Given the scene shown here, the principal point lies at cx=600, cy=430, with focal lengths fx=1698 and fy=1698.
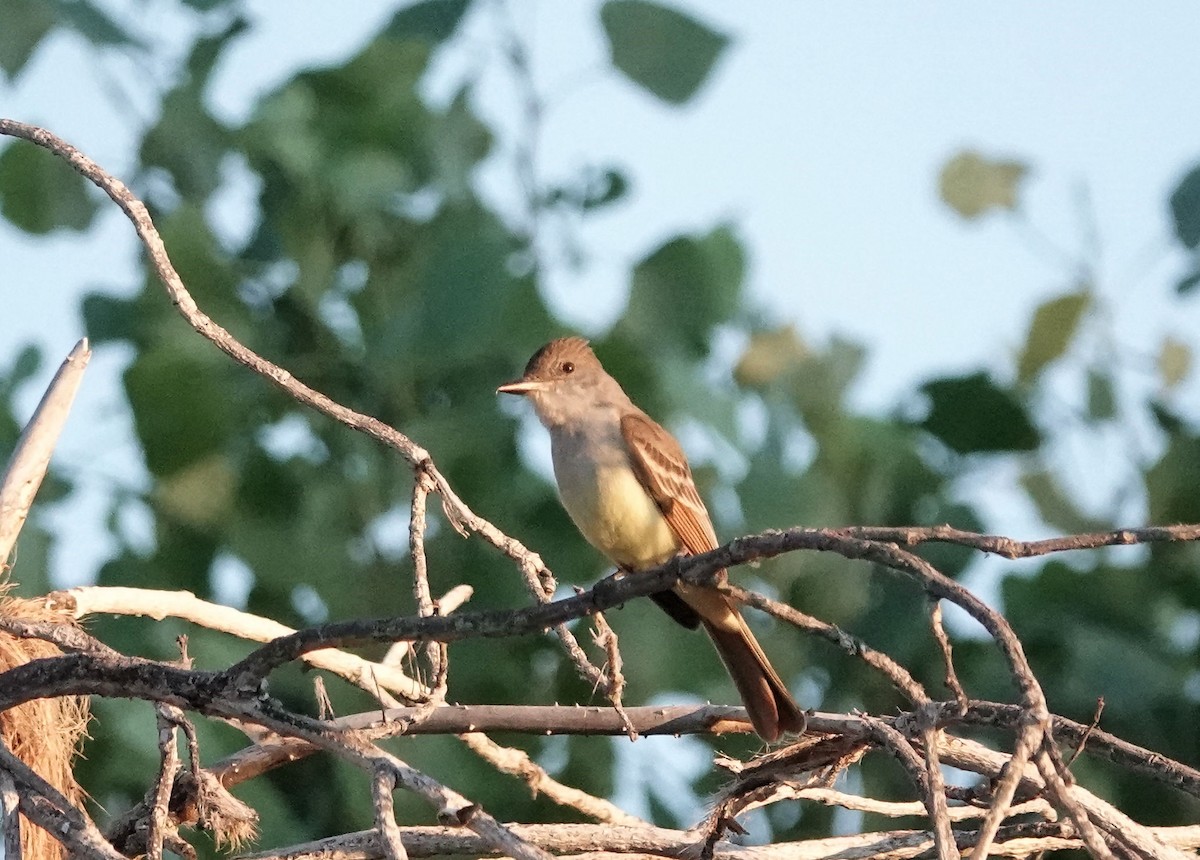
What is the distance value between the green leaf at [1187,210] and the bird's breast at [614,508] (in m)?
2.66

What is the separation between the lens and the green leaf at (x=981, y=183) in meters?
6.77

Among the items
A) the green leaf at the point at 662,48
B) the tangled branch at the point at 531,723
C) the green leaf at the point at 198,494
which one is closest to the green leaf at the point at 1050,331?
the green leaf at the point at 662,48

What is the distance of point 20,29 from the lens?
7.08 meters

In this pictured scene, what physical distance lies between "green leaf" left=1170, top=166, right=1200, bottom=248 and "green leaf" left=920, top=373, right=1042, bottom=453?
0.96 metres

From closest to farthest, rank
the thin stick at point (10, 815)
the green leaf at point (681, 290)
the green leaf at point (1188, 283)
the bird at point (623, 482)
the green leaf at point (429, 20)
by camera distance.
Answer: the thin stick at point (10, 815) < the bird at point (623, 482) < the green leaf at point (1188, 283) < the green leaf at point (681, 290) < the green leaf at point (429, 20)

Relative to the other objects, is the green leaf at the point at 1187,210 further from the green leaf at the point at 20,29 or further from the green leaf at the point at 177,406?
the green leaf at the point at 20,29

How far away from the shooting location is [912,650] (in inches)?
261

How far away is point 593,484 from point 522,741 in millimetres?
2017

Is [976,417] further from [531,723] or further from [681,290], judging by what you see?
[531,723]

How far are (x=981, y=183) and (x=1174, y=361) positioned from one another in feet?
3.40

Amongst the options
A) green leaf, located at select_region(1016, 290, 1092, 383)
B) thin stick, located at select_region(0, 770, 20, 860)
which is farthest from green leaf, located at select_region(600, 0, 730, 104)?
thin stick, located at select_region(0, 770, 20, 860)

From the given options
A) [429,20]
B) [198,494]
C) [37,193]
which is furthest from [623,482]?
[37,193]

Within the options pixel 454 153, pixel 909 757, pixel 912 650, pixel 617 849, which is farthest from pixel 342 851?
pixel 454 153

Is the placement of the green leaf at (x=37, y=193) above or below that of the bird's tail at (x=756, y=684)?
above
